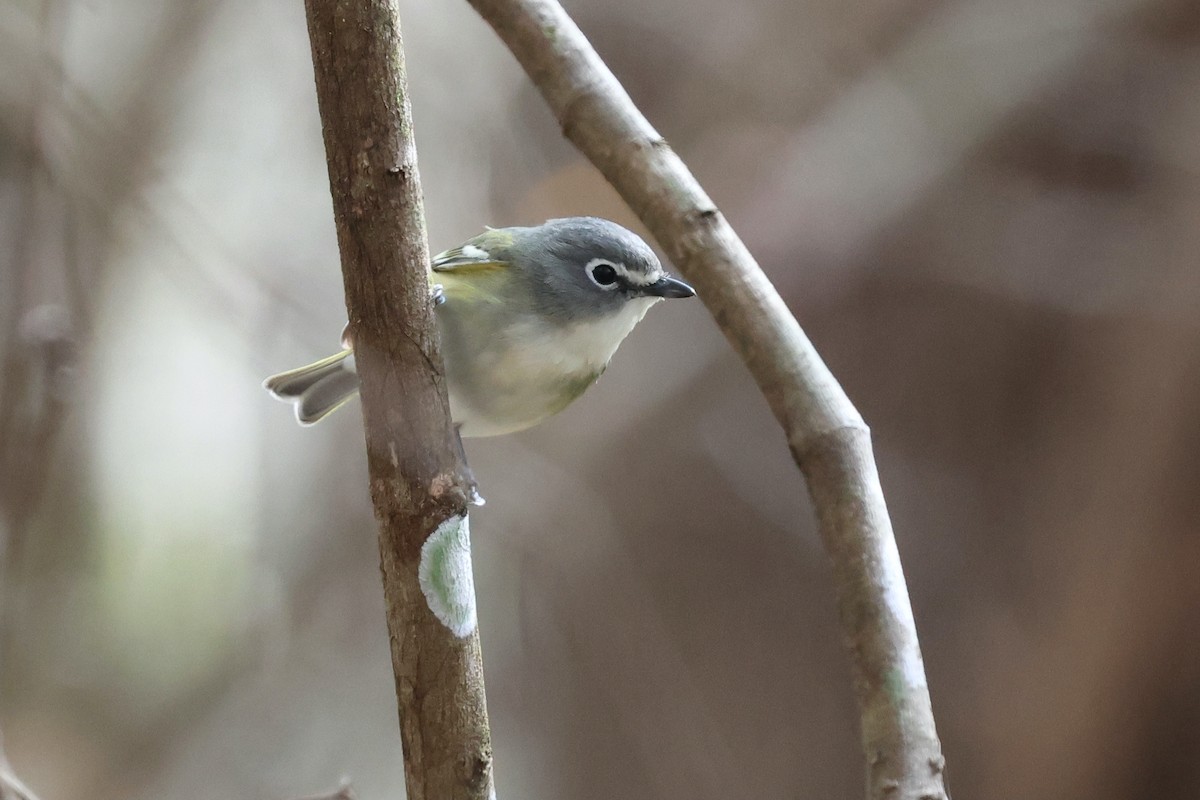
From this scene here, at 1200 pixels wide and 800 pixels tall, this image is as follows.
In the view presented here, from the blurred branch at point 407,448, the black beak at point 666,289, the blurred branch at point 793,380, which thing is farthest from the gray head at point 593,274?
the blurred branch at point 407,448

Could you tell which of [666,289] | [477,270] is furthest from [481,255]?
[666,289]

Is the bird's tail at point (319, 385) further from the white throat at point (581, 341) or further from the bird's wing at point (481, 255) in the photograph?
the white throat at point (581, 341)

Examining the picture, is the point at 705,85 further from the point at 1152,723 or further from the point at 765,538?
the point at 1152,723

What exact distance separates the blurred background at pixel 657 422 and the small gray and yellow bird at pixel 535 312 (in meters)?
1.35

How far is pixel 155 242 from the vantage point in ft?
10.7

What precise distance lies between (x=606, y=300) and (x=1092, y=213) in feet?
6.59

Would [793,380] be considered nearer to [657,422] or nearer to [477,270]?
[477,270]

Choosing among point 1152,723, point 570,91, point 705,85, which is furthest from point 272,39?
point 1152,723

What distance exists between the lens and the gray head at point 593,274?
1912 millimetres

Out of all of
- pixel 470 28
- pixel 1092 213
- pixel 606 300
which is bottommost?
pixel 606 300

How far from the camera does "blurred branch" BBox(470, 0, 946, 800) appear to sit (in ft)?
3.41

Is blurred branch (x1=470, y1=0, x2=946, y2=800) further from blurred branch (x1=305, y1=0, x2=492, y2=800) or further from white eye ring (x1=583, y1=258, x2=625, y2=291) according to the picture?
white eye ring (x1=583, y1=258, x2=625, y2=291)

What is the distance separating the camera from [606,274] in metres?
1.95

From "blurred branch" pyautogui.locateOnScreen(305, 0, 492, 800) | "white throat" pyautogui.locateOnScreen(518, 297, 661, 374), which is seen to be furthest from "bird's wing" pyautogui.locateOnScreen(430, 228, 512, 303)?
"blurred branch" pyautogui.locateOnScreen(305, 0, 492, 800)
